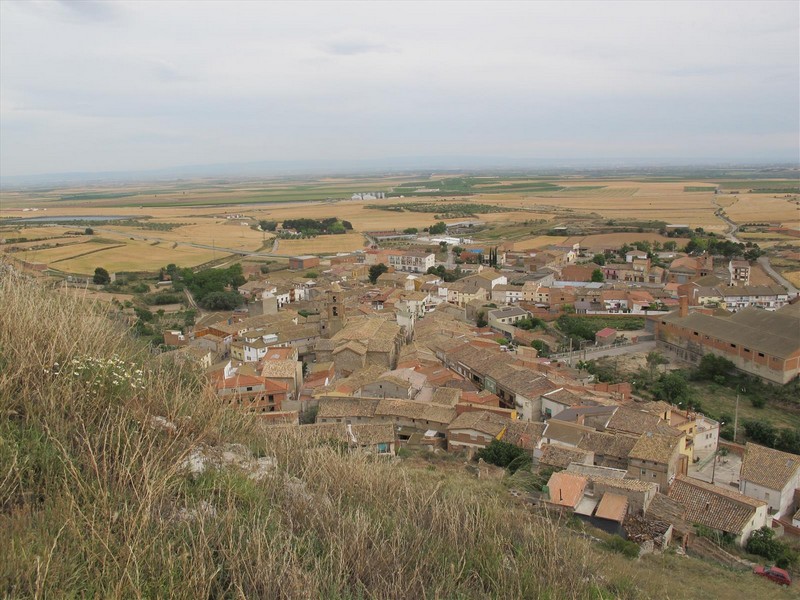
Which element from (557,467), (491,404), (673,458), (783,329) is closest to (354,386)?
(491,404)

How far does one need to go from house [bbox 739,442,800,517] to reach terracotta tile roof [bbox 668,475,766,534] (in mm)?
1159

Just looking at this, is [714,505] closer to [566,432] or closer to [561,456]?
[561,456]

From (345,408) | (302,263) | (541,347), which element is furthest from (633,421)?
(302,263)

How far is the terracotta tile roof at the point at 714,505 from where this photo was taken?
9.47m

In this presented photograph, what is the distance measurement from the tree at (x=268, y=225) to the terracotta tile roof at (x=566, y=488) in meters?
54.0

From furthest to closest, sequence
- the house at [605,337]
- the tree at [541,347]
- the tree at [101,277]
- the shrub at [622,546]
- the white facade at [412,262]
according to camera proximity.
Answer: the white facade at [412,262], the tree at [101,277], the house at [605,337], the tree at [541,347], the shrub at [622,546]

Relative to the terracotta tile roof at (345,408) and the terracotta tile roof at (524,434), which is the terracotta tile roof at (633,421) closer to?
the terracotta tile roof at (524,434)

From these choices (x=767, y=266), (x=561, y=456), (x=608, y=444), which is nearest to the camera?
(x=561, y=456)

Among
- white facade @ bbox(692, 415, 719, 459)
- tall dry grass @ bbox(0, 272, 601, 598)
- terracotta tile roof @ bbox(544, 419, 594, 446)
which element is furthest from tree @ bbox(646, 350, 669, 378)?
tall dry grass @ bbox(0, 272, 601, 598)

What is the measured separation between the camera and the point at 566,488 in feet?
31.4

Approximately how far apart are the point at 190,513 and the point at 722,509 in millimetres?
9224

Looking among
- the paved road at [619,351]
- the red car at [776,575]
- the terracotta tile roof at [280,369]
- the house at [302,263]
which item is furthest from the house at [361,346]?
the house at [302,263]

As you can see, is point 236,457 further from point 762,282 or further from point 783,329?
point 762,282

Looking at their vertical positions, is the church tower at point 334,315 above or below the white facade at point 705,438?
above
